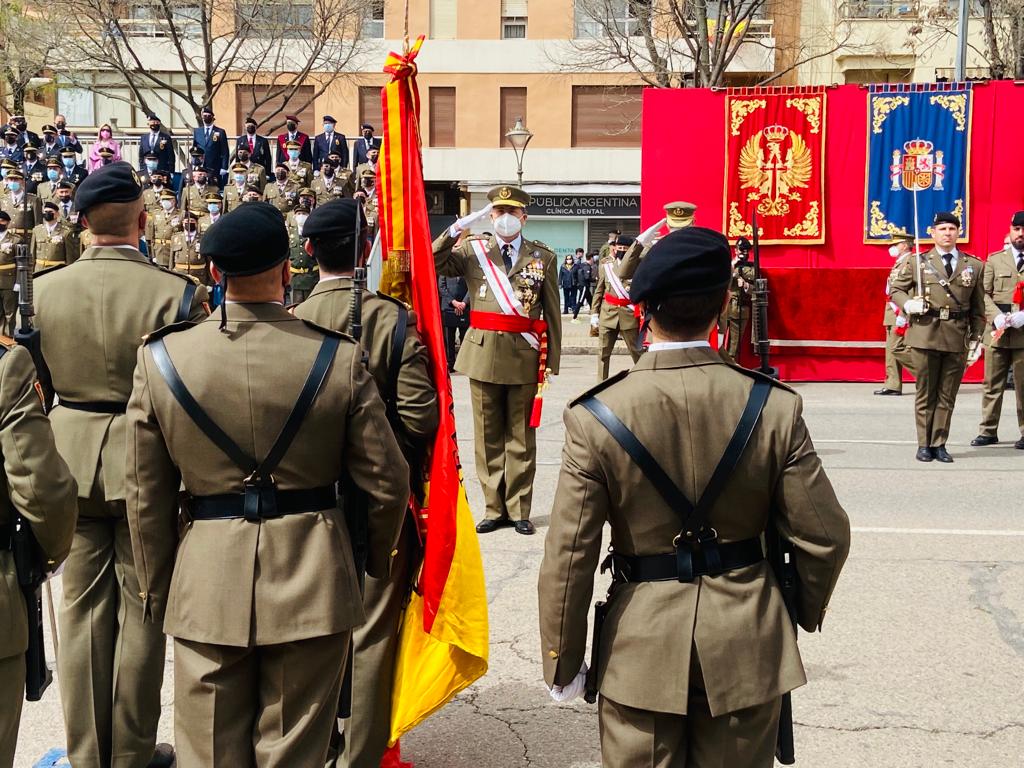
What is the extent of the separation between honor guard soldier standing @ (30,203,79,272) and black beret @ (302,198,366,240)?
17.2 meters

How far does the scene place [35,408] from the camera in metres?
3.08

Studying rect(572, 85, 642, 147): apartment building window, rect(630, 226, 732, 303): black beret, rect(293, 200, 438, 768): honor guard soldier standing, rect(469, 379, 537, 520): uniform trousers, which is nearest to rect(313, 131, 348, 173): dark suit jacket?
rect(572, 85, 642, 147): apartment building window

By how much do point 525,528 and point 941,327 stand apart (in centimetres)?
455

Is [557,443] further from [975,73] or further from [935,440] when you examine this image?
[975,73]

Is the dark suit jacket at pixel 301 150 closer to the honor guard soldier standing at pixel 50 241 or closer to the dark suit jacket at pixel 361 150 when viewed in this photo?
the dark suit jacket at pixel 361 150

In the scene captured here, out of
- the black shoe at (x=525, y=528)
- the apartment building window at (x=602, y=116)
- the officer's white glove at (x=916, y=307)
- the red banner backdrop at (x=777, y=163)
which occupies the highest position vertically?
the apartment building window at (x=602, y=116)

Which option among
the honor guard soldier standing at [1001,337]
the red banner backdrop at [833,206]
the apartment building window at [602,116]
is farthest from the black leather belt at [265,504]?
the apartment building window at [602,116]

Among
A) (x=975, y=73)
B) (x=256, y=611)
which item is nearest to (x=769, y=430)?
(x=256, y=611)

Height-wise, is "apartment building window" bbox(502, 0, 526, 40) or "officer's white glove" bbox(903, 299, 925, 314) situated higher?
"apartment building window" bbox(502, 0, 526, 40)

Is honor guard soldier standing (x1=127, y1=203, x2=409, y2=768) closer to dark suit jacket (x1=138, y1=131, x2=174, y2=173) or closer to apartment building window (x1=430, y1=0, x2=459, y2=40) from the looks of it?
dark suit jacket (x1=138, y1=131, x2=174, y2=173)

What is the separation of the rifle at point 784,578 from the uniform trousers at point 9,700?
2008 mm

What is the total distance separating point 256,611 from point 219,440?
1.52 feet

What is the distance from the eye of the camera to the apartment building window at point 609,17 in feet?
96.5

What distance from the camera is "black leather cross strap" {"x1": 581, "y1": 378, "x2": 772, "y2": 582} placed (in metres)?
2.83
